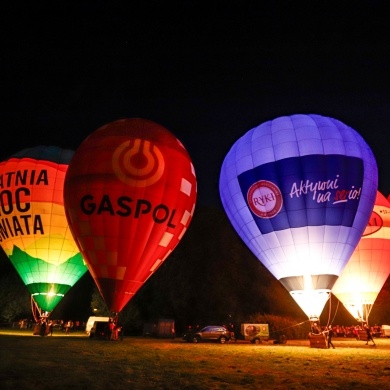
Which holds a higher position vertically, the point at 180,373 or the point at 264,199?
the point at 264,199

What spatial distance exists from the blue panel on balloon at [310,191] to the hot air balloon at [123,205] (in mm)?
3752

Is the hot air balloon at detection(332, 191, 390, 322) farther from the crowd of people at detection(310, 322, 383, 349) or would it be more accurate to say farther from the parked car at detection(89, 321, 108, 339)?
the parked car at detection(89, 321, 108, 339)

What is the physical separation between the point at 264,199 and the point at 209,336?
25.5 feet

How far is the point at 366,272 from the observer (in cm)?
2181

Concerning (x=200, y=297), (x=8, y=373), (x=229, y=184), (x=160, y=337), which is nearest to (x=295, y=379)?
(x=8, y=373)

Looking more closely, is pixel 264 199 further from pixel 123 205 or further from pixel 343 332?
pixel 343 332

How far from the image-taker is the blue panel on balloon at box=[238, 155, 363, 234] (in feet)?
53.8

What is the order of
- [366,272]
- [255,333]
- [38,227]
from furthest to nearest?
1. [366,272]
2. [255,333]
3. [38,227]

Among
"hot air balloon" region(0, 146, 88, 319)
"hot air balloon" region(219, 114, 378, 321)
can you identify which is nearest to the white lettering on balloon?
"hot air balloon" region(219, 114, 378, 321)

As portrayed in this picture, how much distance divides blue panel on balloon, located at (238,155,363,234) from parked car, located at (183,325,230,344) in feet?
21.7

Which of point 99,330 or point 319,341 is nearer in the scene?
point 319,341

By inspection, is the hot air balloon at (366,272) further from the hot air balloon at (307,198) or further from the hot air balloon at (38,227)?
the hot air balloon at (38,227)

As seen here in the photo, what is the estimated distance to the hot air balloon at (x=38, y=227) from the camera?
63.0 ft

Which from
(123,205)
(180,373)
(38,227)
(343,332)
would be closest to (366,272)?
(343,332)
